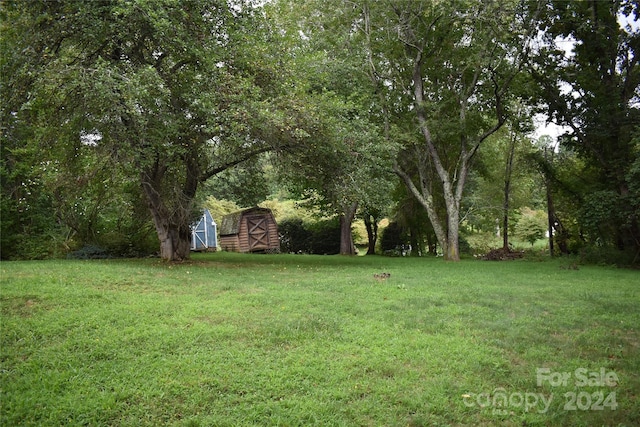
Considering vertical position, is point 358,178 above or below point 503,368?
above

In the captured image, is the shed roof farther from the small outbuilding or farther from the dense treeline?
the dense treeline

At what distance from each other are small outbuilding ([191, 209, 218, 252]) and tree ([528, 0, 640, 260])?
2426 centimetres

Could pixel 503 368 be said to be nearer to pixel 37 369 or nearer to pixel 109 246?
pixel 37 369

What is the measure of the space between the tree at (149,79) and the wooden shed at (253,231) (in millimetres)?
14985

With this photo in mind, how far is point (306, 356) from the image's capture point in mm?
5332

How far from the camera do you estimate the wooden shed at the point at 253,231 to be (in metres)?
28.6

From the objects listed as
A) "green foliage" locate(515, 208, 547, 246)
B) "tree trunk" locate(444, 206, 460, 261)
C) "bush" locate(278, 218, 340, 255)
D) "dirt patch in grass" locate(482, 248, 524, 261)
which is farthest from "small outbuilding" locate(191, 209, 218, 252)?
"green foliage" locate(515, 208, 547, 246)

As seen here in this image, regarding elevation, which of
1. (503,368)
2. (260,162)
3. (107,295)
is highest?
(260,162)

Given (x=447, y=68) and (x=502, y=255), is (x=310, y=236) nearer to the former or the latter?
(x=502, y=255)

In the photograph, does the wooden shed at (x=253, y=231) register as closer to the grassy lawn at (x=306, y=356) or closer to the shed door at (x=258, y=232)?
the shed door at (x=258, y=232)

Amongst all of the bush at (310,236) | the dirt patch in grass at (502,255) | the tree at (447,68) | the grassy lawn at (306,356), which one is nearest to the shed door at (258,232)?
the bush at (310,236)

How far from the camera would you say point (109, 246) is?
58.4 feet

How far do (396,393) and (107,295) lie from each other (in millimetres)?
5820

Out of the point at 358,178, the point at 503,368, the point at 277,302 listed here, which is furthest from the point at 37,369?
the point at 358,178
